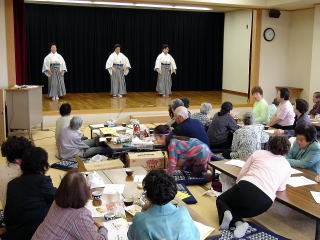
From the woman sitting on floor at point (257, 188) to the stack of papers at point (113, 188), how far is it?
947 millimetres

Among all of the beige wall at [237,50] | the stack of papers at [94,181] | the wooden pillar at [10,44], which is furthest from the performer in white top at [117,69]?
the stack of papers at [94,181]

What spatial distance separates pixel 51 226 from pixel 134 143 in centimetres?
311

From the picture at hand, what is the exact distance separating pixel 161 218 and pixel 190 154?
2666 millimetres

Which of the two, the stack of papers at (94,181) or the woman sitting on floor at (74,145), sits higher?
the stack of papers at (94,181)

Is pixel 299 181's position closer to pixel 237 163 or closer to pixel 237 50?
pixel 237 163

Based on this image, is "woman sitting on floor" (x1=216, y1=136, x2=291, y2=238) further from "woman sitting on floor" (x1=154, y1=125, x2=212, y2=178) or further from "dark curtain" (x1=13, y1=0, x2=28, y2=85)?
"dark curtain" (x1=13, y1=0, x2=28, y2=85)

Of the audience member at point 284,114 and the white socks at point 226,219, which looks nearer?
the white socks at point 226,219

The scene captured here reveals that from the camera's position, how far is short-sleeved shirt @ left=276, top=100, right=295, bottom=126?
635 cm

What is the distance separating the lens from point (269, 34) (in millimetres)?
10281

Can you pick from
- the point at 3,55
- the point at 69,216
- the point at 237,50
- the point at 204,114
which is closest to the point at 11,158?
the point at 69,216

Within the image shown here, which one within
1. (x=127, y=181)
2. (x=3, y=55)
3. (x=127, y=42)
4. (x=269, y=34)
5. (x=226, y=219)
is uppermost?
(x=269, y=34)

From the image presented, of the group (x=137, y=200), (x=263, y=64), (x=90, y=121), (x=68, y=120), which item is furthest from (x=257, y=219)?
(x=263, y=64)

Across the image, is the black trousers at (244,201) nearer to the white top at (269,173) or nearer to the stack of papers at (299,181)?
the white top at (269,173)

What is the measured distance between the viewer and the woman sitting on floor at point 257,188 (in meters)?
3.25
